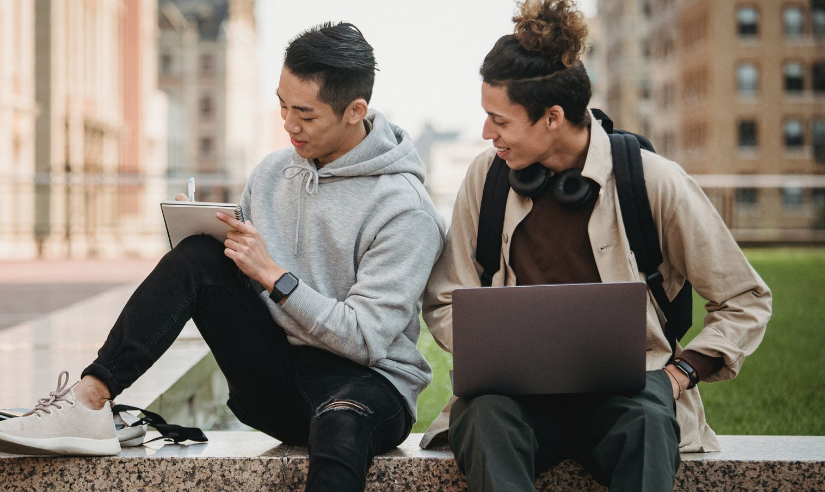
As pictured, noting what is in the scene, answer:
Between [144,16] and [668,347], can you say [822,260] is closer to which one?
[668,347]

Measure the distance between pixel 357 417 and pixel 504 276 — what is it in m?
0.60

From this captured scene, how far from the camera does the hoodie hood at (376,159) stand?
2.76 metres

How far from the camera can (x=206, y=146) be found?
7425 cm

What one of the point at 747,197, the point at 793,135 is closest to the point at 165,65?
the point at 793,135

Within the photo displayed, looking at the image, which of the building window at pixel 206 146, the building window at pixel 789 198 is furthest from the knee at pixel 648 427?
the building window at pixel 206 146

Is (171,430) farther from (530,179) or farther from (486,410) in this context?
(530,179)

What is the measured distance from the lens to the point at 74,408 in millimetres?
2455

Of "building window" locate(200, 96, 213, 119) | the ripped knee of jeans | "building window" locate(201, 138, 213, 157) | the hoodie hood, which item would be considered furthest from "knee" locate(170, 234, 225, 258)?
"building window" locate(201, 138, 213, 157)

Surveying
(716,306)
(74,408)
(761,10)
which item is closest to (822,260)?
(716,306)

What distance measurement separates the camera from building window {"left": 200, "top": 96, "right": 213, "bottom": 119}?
72438mm

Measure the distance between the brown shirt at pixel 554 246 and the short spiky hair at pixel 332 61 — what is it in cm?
61

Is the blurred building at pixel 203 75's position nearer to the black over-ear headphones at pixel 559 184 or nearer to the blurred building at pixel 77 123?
the blurred building at pixel 77 123

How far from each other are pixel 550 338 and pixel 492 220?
486mm

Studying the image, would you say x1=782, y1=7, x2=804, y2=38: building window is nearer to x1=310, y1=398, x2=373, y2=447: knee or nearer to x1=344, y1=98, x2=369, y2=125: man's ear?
x1=344, y1=98, x2=369, y2=125: man's ear
